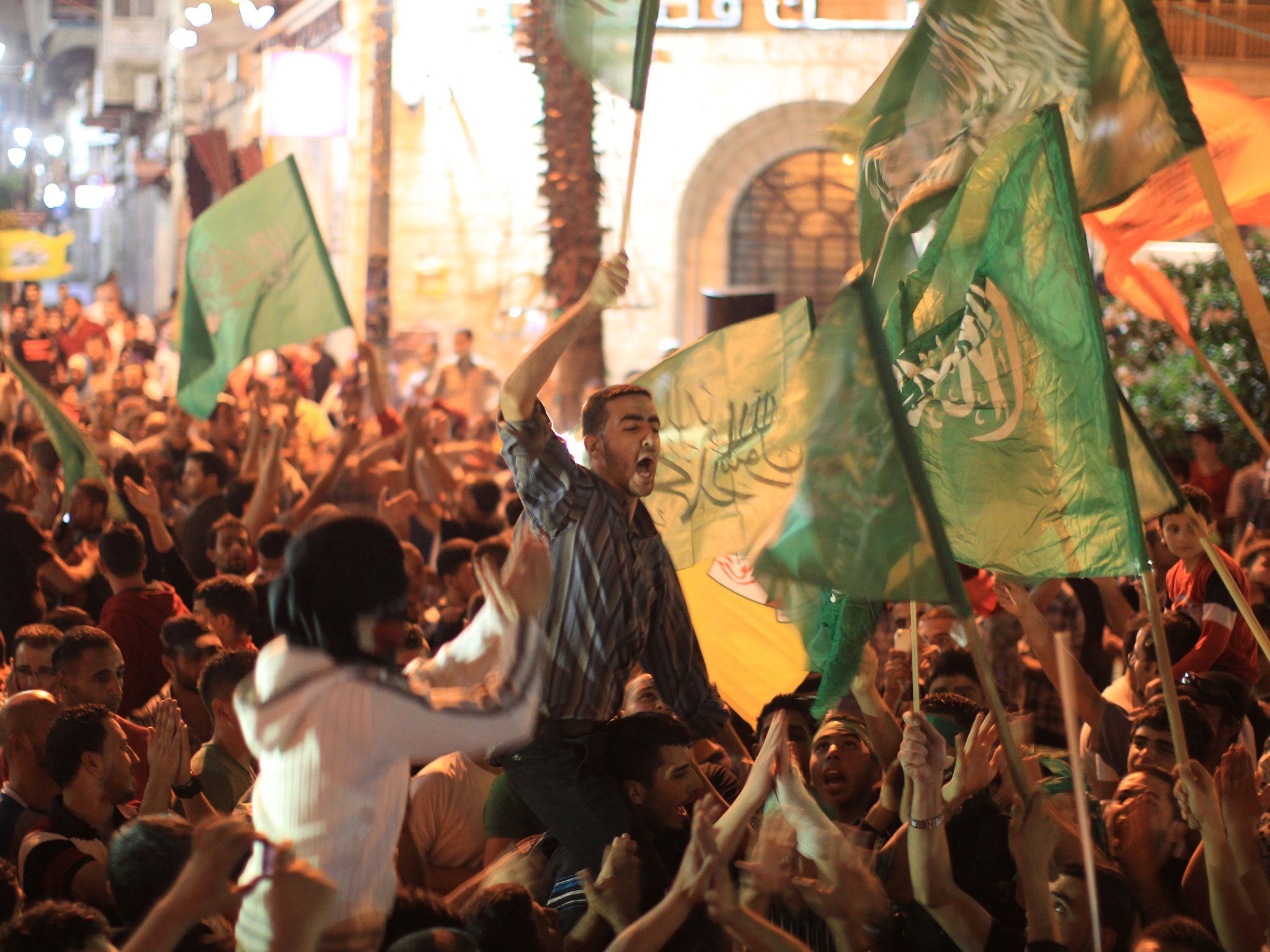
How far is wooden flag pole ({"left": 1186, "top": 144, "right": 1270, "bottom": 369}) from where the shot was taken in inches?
156

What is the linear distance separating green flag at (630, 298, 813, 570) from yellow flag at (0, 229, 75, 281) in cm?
1777

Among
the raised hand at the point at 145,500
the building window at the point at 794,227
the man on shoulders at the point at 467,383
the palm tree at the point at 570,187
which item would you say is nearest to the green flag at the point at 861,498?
the raised hand at the point at 145,500

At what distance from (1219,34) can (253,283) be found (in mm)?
14941

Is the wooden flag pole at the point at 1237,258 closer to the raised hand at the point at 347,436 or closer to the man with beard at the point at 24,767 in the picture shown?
the man with beard at the point at 24,767

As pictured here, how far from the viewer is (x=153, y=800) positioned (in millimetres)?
3820

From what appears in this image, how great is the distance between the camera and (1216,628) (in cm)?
552

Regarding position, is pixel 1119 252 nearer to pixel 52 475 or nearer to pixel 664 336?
pixel 52 475

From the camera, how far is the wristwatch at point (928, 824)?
3359mm

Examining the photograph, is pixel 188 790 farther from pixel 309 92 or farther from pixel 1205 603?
pixel 309 92

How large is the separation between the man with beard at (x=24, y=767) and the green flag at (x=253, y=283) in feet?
13.7

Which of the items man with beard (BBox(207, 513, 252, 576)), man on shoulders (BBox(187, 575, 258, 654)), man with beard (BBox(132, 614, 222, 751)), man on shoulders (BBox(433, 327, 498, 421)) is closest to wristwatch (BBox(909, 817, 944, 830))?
man with beard (BBox(132, 614, 222, 751))

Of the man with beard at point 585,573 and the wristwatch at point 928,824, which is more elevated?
the man with beard at point 585,573

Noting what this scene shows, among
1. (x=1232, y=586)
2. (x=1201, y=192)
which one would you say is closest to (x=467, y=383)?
(x=1201, y=192)

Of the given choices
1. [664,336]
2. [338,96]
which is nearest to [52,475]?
[664,336]
